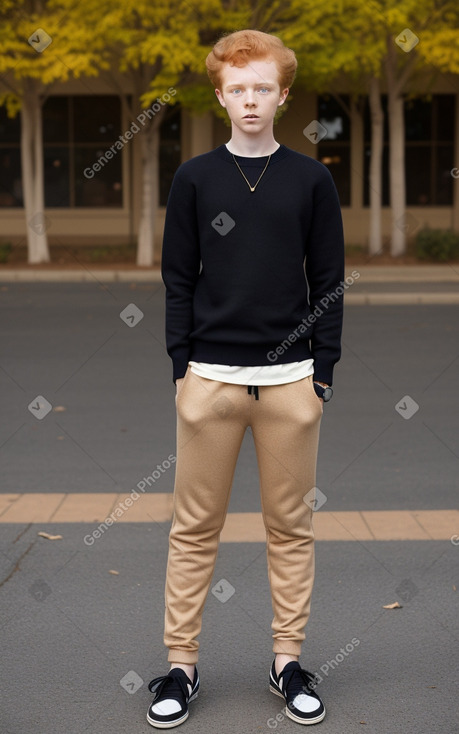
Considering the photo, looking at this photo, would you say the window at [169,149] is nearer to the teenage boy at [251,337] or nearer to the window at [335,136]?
the window at [335,136]

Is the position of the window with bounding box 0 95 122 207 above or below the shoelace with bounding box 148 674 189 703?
below

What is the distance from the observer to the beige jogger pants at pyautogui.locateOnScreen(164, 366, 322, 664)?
3.20 m

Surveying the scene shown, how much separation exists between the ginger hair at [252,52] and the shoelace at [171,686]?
1803mm

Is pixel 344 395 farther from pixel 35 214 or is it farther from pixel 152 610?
pixel 35 214

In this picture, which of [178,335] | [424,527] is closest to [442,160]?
[424,527]

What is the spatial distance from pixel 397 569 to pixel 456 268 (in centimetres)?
1615

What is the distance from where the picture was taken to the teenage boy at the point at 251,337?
309 cm

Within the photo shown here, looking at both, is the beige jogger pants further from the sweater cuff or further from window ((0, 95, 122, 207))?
window ((0, 95, 122, 207))

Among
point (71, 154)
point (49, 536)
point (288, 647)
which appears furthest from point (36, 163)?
point (288, 647)

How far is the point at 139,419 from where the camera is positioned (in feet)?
24.3

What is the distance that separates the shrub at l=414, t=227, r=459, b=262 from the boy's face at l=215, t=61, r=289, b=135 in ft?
59.9

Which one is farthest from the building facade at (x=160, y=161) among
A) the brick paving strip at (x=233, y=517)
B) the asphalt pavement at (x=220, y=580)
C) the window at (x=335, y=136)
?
the brick paving strip at (x=233, y=517)

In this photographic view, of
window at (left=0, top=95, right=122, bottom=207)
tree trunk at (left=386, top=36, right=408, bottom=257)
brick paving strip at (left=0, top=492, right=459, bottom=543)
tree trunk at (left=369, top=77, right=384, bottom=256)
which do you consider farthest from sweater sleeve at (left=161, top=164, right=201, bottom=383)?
window at (left=0, top=95, right=122, bottom=207)

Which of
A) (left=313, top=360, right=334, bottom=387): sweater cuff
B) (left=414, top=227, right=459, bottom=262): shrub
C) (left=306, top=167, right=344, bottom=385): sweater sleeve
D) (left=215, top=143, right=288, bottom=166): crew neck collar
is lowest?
(left=414, top=227, right=459, bottom=262): shrub
